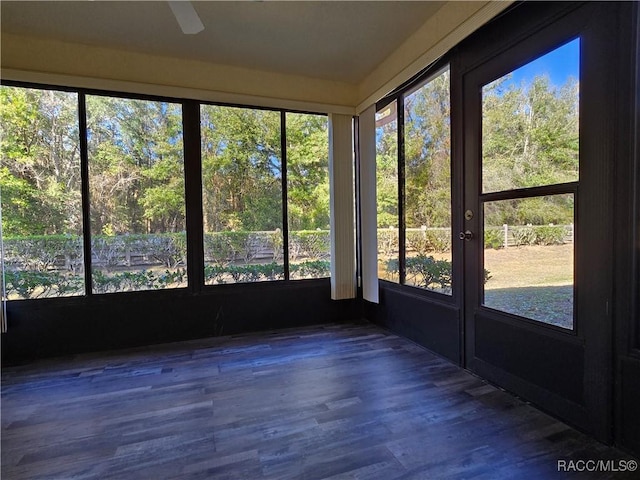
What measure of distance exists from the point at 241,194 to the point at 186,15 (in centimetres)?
199

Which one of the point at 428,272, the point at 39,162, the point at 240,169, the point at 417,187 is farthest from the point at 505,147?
the point at 39,162

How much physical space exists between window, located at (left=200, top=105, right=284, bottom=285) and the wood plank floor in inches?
43.6

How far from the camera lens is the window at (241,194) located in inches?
142

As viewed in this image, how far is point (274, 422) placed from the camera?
1.97 meters

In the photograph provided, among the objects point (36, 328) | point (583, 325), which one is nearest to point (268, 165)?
point (36, 328)

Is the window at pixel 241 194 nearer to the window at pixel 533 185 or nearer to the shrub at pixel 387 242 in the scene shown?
the shrub at pixel 387 242

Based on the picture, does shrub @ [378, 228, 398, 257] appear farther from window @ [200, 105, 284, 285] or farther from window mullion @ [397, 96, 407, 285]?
window @ [200, 105, 284, 285]

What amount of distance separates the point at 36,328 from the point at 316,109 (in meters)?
3.55

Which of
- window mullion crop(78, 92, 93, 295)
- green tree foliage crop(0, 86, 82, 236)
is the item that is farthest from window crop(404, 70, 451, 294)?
green tree foliage crop(0, 86, 82, 236)

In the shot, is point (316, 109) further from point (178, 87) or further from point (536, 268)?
point (536, 268)

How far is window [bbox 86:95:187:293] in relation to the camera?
10.6 feet

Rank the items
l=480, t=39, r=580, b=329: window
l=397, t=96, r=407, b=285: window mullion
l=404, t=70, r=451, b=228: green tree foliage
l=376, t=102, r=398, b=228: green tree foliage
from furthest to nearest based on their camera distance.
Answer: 1. l=376, t=102, r=398, b=228: green tree foliage
2. l=397, t=96, r=407, b=285: window mullion
3. l=404, t=70, r=451, b=228: green tree foliage
4. l=480, t=39, r=580, b=329: window

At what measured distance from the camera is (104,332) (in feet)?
10.7

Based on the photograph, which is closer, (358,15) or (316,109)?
(358,15)
